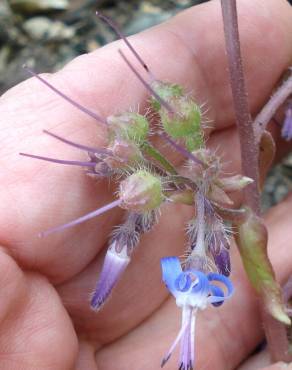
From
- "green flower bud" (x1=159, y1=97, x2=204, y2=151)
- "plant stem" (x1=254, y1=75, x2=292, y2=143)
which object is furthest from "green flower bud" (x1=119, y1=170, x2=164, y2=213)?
"plant stem" (x1=254, y1=75, x2=292, y2=143)

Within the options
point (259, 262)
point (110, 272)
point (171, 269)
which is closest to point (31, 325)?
point (110, 272)

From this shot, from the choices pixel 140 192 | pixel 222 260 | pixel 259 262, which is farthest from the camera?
pixel 259 262

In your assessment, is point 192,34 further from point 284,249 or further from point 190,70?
point 284,249

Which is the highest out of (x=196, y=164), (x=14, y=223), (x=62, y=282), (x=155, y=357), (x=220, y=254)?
(x=196, y=164)

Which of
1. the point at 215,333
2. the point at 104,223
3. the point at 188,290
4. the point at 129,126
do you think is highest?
the point at 129,126

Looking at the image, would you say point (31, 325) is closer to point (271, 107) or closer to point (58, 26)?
point (271, 107)

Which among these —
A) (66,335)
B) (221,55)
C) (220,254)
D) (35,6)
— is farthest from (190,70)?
(35,6)

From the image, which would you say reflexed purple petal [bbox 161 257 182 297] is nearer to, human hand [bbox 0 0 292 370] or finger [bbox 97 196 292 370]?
human hand [bbox 0 0 292 370]
